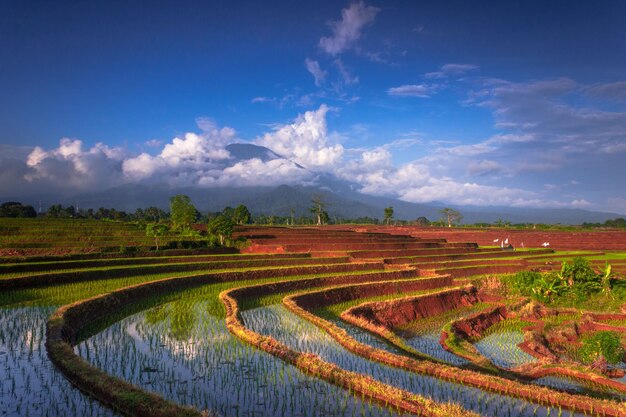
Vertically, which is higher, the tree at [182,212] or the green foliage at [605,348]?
the tree at [182,212]

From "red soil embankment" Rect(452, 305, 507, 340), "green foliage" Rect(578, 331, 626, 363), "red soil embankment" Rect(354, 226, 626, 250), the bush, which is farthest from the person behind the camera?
"red soil embankment" Rect(354, 226, 626, 250)

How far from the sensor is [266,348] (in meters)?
9.00

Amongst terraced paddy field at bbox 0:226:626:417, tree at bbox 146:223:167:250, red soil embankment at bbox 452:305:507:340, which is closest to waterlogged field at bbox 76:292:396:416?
terraced paddy field at bbox 0:226:626:417

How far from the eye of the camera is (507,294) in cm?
2178

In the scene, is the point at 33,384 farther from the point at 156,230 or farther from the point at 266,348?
the point at 156,230

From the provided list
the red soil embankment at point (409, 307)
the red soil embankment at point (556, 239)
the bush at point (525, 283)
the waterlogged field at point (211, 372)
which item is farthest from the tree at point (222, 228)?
the red soil embankment at point (556, 239)

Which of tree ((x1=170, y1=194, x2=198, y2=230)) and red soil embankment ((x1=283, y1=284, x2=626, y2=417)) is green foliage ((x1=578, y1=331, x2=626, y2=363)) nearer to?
red soil embankment ((x1=283, y1=284, x2=626, y2=417))

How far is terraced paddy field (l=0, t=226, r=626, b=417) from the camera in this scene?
20.6 feet

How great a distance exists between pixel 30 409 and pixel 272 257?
64.1ft

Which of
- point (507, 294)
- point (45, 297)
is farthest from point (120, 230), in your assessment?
point (507, 294)

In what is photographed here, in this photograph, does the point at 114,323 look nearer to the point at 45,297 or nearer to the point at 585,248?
the point at 45,297

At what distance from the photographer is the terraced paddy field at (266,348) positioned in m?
6.27

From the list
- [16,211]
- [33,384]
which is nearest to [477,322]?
[33,384]

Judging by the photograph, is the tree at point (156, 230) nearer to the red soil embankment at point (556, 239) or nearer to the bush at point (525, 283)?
the bush at point (525, 283)
